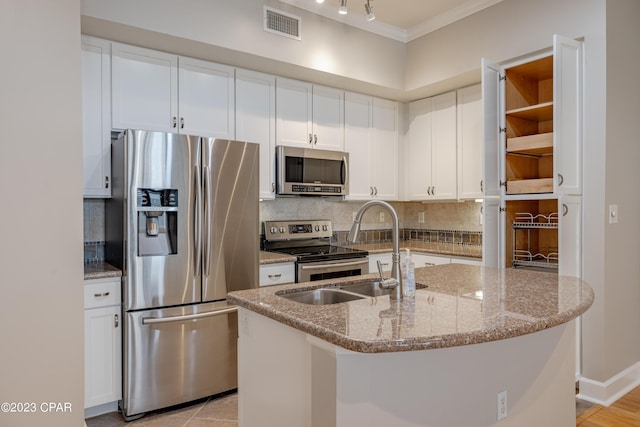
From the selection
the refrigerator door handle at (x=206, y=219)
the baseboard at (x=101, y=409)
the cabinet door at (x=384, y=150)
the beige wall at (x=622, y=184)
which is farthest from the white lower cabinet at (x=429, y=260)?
the baseboard at (x=101, y=409)

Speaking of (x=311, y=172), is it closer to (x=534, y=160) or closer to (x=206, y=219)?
(x=206, y=219)

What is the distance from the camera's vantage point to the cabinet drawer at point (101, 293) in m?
2.46

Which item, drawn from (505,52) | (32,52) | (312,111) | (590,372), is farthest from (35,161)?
(590,372)

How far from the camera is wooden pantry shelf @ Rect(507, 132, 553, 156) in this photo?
9.62 feet

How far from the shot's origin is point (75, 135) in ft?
7.29

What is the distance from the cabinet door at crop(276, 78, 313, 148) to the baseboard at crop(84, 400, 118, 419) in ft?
7.31

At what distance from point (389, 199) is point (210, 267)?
7.06 ft

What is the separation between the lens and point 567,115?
2.73m

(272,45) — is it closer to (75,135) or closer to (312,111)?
(312,111)

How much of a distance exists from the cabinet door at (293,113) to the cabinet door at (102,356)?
1856 millimetres

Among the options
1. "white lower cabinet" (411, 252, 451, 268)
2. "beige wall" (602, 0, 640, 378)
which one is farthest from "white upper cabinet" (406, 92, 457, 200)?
"beige wall" (602, 0, 640, 378)

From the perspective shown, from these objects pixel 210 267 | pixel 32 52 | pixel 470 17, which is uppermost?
pixel 470 17

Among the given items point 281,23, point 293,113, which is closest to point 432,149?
point 293,113

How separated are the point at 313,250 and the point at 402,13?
2205 mm
